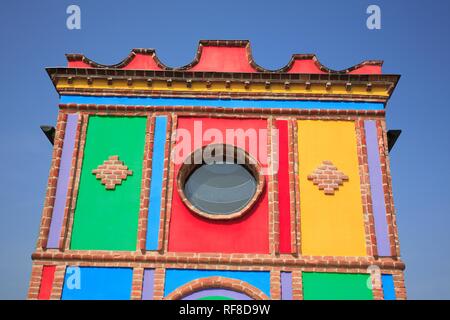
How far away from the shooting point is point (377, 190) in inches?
465

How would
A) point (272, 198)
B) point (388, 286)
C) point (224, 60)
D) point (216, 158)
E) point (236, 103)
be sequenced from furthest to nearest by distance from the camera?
point (224, 60) → point (236, 103) → point (216, 158) → point (272, 198) → point (388, 286)

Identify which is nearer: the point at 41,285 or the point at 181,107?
the point at 41,285

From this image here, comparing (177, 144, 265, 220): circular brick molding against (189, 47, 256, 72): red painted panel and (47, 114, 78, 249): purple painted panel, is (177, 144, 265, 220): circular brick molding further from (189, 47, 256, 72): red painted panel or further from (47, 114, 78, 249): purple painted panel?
(47, 114, 78, 249): purple painted panel

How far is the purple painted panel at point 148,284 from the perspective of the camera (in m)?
10.7

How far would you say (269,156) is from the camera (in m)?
12.2

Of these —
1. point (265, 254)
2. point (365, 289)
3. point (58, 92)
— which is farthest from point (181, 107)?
point (365, 289)

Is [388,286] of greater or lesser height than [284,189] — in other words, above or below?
below

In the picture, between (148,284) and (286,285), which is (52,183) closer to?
(148,284)

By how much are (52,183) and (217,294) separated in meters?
4.71

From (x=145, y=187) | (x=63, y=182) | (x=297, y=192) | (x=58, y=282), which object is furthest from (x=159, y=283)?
(x=297, y=192)

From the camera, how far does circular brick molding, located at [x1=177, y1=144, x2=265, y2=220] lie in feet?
37.8
